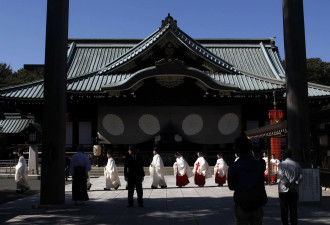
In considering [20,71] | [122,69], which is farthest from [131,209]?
[20,71]

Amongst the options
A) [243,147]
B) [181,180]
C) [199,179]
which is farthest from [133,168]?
[199,179]

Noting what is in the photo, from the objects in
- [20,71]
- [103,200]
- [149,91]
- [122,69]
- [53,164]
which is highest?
[20,71]

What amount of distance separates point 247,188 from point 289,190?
2.27 metres

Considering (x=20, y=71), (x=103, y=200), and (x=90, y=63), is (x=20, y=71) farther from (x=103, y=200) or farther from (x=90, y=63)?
(x=103, y=200)

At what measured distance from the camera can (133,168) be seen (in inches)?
381

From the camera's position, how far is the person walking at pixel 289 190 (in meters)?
6.26

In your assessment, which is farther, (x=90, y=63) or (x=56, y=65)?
(x=90, y=63)

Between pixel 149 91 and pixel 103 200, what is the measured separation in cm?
1265

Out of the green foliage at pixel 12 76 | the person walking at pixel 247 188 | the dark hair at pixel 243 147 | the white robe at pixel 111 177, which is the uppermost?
the green foliage at pixel 12 76

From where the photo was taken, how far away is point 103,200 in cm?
1073

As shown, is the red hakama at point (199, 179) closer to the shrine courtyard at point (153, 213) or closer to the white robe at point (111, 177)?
the white robe at point (111, 177)

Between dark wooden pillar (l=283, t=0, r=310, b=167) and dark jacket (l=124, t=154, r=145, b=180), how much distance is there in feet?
12.7

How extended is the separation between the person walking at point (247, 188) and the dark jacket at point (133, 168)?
5.41m

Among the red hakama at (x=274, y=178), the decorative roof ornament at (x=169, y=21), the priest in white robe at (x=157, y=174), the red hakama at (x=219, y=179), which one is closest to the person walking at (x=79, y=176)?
the priest in white robe at (x=157, y=174)
